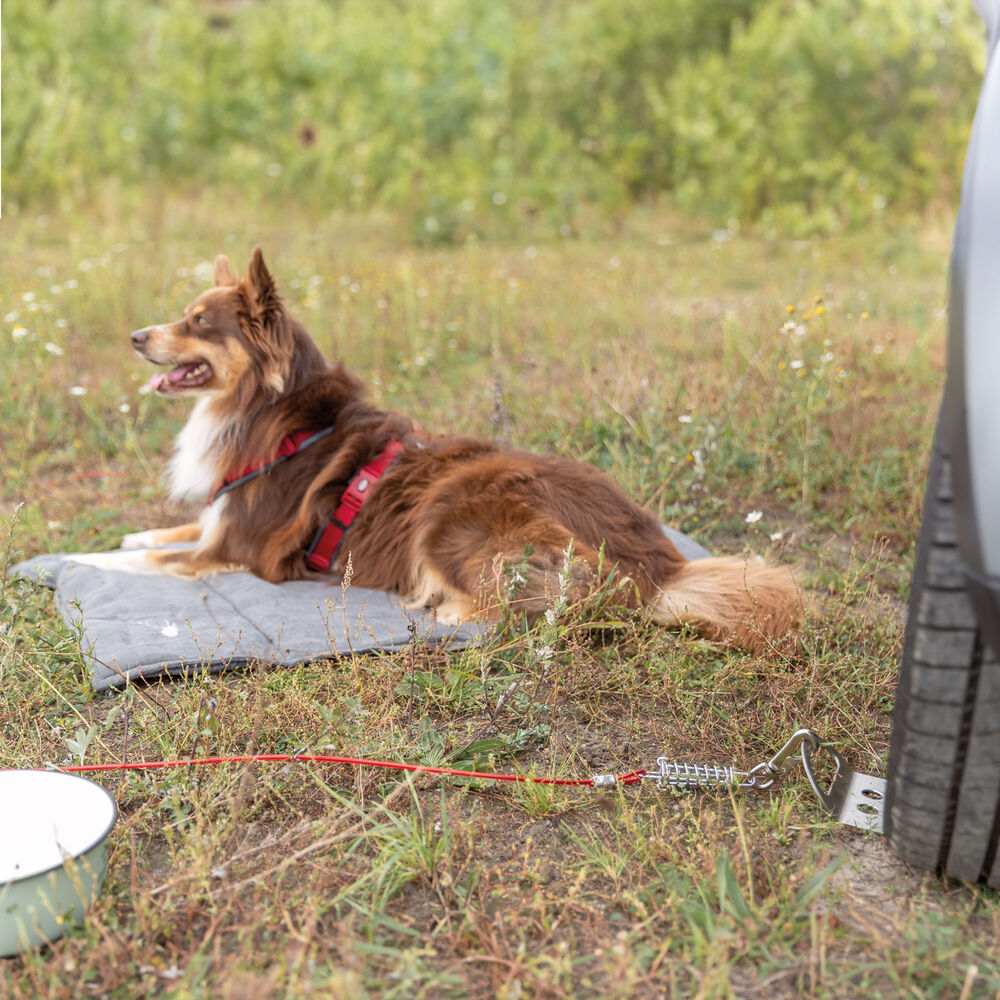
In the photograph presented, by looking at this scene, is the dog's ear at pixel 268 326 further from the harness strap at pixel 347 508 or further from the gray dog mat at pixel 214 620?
the gray dog mat at pixel 214 620

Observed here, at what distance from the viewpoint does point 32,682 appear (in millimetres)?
2959

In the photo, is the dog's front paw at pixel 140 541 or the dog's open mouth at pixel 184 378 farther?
the dog's front paw at pixel 140 541

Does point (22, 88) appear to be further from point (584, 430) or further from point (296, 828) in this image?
point (296, 828)

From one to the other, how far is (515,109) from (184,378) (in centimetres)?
1017

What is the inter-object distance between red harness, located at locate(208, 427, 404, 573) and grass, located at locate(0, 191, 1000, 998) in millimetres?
762

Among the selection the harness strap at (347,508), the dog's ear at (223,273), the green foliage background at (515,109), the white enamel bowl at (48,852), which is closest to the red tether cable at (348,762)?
the white enamel bowl at (48,852)

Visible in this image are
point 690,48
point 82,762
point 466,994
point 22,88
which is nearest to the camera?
point 466,994

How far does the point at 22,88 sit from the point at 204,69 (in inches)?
134

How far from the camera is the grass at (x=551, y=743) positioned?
1824mm

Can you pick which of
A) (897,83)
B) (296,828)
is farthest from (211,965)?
(897,83)

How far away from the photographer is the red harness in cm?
367

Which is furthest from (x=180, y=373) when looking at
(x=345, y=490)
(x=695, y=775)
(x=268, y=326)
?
(x=695, y=775)

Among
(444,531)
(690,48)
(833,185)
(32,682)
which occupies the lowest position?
(32,682)

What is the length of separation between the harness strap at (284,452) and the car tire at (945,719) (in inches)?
102
